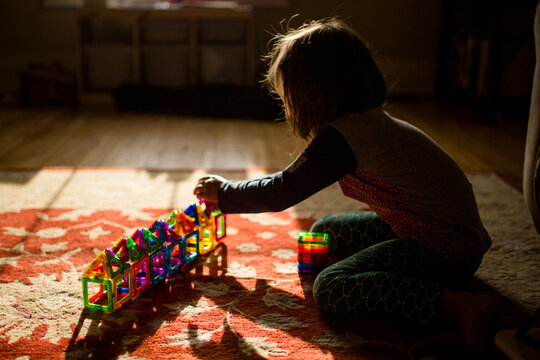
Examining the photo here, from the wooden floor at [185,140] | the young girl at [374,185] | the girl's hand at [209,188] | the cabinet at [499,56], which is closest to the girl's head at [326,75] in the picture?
the young girl at [374,185]

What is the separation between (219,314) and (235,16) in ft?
7.88

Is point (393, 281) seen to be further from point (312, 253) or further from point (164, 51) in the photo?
point (164, 51)

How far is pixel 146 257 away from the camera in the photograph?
3.61 feet

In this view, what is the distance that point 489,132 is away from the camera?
8.66 ft

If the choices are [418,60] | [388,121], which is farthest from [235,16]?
[388,121]

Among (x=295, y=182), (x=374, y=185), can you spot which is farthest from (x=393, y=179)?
(x=295, y=182)

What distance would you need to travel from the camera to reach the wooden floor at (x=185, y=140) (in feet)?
6.96

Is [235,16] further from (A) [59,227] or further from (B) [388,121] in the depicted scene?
(B) [388,121]

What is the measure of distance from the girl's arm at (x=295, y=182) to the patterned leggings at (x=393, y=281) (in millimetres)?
162

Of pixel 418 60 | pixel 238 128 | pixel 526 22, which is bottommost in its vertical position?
pixel 238 128

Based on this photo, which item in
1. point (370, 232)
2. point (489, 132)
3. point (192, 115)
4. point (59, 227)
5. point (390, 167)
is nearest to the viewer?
point (390, 167)

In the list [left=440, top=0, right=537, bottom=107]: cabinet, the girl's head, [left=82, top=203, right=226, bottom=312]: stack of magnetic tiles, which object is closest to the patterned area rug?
[left=82, top=203, right=226, bottom=312]: stack of magnetic tiles

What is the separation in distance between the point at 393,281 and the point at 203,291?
0.38 m

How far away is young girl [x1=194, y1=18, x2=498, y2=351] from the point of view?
0.99 metres
